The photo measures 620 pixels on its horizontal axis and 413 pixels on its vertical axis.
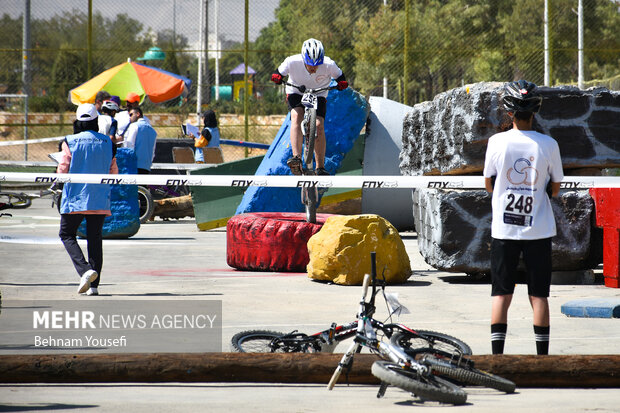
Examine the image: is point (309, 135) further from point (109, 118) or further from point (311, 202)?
point (109, 118)

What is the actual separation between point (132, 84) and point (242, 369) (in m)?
21.2

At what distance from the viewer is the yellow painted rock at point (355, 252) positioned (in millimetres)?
9125

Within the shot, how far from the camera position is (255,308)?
7.60m

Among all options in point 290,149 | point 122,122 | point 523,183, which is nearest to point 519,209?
point 523,183

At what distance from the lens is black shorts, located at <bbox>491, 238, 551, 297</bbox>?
5.64 meters

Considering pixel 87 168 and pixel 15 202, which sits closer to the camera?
pixel 87 168

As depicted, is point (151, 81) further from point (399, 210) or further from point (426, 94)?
point (399, 210)

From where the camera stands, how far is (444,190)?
30.3 feet

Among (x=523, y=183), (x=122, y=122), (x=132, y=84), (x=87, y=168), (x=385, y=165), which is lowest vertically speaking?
(x=523, y=183)

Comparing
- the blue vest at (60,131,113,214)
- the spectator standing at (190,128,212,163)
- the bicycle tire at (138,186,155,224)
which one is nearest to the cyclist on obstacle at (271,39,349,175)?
the blue vest at (60,131,113,214)

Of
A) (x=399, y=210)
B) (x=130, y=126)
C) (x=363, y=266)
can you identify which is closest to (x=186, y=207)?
(x=130, y=126)

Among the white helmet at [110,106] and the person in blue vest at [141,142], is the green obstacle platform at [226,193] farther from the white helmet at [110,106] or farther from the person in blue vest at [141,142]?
the white helmet at [110,106]

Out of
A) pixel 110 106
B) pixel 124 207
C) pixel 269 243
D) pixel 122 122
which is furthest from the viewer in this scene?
pixel 122 122

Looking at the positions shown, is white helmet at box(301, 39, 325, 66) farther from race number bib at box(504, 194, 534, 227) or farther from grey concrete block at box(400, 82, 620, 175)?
race number bib at box(504, 194, 534, 227)
